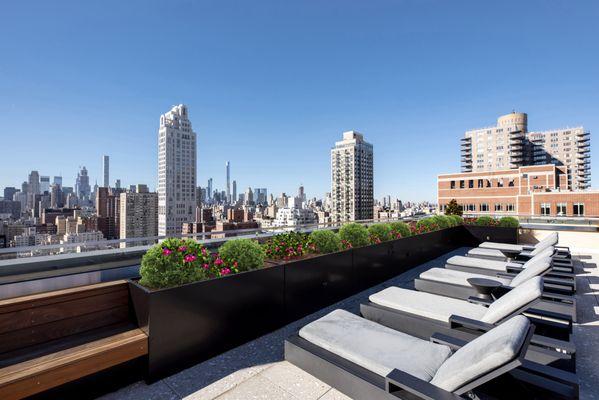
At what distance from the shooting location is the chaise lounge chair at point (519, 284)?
326 cm

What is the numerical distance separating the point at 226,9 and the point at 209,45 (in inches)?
184

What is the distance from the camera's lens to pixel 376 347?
7.70 ft

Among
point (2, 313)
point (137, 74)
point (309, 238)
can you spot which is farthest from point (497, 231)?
point (137, 74)

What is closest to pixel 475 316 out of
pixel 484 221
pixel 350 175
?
pixel 484 221

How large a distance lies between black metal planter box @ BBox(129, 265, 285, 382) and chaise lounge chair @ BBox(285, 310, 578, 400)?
770 millimetres

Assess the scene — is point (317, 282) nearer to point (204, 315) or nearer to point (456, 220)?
point (204, 315)

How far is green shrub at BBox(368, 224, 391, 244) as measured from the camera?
5857 millimetres

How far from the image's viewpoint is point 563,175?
188 ft

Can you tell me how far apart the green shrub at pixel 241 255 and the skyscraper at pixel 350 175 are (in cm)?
10844

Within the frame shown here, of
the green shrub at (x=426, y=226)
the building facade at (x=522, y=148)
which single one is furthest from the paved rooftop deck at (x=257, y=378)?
the building facade at (x=522, y=148)

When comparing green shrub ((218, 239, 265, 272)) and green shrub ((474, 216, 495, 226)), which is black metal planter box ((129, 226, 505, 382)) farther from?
green shrub ((474, 216, 495, 226))

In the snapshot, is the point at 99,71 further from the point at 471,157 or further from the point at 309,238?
the point at 471,157

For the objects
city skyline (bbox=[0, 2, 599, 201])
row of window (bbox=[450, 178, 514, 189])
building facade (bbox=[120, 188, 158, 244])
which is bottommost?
building facade (bbox=[120, 188, 158, 244])

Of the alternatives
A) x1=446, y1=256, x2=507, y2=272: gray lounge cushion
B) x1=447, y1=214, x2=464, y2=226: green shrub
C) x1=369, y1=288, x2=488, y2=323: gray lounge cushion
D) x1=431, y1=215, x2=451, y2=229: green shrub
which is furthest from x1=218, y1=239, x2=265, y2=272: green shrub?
x1=447, y1=214, x2=464, y2=226: green shrub
